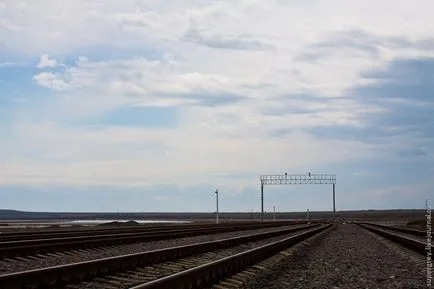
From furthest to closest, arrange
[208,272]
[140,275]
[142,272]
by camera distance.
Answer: [142,272], [140,275], [208,272]

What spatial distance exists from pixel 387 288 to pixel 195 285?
145 inches

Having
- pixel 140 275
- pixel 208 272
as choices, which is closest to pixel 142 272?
pixel 140 275

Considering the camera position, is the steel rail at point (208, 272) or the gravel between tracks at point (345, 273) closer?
the steel rail at point (208, 272)

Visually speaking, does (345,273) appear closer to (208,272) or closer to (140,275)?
(208,272)

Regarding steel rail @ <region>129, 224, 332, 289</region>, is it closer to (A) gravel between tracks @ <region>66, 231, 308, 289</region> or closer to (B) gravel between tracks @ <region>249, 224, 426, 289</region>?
(B) gravel between tracks @ <region>249, 224, 426, 289</region>

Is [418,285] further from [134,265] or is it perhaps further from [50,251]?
[50,251]

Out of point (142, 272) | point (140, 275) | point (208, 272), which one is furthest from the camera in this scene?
point (142, 272)

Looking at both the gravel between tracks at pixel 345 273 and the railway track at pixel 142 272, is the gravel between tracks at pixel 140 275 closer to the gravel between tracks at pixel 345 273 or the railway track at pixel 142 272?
the railway track at pixel 142 272

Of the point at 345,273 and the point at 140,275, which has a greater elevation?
the point at 140,275

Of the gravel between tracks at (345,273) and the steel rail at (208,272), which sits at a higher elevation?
the steel rail at (208,272)

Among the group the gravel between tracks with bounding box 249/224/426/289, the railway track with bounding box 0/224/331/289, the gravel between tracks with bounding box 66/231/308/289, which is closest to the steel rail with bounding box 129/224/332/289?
the railway track with bounding box 0/224/331/289

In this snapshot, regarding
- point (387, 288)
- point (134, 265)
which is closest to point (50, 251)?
point (134, 265)

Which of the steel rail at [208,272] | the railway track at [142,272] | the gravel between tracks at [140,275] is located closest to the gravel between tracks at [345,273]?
the steel rail at [208,272]

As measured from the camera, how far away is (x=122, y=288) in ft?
36.2
